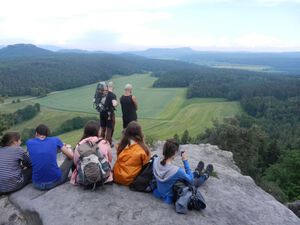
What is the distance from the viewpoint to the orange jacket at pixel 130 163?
8.70 metres

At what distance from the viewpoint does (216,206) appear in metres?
8.98

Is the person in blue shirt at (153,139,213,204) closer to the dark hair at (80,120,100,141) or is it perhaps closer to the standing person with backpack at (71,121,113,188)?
the standing person with backpack at (71,121,113,188)

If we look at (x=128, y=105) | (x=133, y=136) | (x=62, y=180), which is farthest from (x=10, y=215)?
(x=128, y=105)

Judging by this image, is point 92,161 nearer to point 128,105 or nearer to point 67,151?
point 67,151

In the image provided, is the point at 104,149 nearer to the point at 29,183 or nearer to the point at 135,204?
the point at 135,204

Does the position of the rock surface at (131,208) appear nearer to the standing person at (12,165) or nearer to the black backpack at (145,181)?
the black backpack at (145,181)

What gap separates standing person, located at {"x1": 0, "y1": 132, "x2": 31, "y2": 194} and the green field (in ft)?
138

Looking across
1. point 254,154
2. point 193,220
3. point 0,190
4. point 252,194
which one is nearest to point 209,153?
point 252,194

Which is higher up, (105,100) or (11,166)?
(105,100)

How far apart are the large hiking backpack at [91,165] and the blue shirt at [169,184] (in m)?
1.34

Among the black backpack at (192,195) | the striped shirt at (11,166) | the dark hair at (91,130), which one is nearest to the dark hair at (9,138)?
the striped shirt at (11,166)

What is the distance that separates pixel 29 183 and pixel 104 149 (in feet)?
8.00

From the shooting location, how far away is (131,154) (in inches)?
343

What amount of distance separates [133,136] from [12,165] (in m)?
3.11
